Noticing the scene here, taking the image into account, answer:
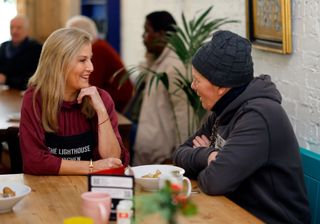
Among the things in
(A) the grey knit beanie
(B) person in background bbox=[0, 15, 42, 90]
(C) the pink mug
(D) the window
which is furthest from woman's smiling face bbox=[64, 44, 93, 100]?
(D) the window

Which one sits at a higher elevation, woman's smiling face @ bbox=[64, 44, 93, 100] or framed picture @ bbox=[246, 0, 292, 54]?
framed picture @ bbox=[246, 0, 292, 54]

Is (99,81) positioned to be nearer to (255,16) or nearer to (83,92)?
(255,16)

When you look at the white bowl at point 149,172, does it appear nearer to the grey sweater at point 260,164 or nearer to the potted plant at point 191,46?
the grey sweater at point 260,164

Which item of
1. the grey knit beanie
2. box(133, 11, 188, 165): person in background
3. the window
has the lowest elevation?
box(133, 11, 188, 165): person in background

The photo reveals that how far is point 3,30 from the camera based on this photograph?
7910 mm

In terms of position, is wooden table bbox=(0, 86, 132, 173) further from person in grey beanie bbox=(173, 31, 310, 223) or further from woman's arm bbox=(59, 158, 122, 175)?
person in grey beanie bbox=(173, 31, 310, 223)

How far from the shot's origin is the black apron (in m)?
2.80

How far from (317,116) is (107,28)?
4.74m

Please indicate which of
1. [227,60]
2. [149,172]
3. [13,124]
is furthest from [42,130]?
[13,124]

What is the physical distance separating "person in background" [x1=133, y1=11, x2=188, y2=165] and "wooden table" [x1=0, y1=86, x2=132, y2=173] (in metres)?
0.29

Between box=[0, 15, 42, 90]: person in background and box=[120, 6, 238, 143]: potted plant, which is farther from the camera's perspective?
box=[0, 15, 42, 90]: person in background

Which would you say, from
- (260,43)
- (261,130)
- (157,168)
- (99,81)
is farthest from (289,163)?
(99,81)

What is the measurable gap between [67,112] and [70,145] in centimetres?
14

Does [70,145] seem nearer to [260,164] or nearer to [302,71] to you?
[260,164]
